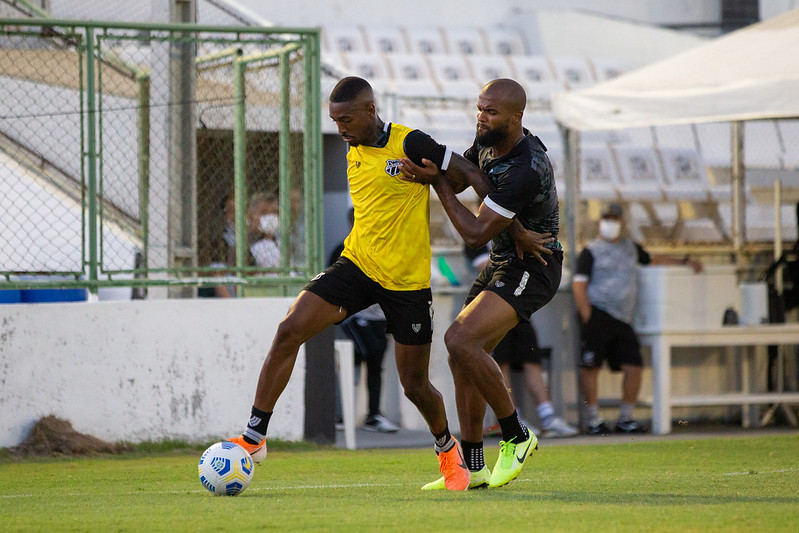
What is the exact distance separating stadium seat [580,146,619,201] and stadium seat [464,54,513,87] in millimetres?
4303

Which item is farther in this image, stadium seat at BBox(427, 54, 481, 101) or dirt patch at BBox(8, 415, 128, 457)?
stadium seat at BBox(427, 54, 481, 101)

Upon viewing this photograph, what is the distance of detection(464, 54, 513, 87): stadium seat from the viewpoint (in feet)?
69.6

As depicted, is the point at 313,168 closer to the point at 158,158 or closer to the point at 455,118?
the point at 158,158

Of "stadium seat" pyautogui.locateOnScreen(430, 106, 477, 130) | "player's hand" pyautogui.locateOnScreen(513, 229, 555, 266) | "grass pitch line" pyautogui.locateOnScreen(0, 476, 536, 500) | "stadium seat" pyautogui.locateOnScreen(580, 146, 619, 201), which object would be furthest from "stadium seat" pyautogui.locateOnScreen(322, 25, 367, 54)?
"player's hand" pyautogui.locateOnScreen(513, 229, 555, 266)

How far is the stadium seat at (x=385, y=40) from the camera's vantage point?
2191cm

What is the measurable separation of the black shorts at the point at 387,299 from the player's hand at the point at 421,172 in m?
0.60

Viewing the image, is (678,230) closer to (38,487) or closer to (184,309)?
(184,309)

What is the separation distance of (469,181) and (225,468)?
1.90 m

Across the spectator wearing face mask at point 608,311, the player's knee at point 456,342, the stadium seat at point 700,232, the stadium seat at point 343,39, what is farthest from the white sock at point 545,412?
the stadium seat at point 343,39

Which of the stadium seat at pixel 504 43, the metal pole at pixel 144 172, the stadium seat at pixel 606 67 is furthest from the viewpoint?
the stadium seat at pixel 504 43

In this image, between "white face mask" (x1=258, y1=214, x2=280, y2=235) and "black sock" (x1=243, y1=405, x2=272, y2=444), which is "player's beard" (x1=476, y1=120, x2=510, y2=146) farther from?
"white face mask" (x1=258, y1=214, x2=280, y2=235)

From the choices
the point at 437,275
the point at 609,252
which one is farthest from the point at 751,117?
the point at 437,275

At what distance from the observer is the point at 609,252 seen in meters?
11.8

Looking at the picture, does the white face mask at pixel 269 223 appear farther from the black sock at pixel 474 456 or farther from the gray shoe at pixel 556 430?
the black sock at pixel 474 456
